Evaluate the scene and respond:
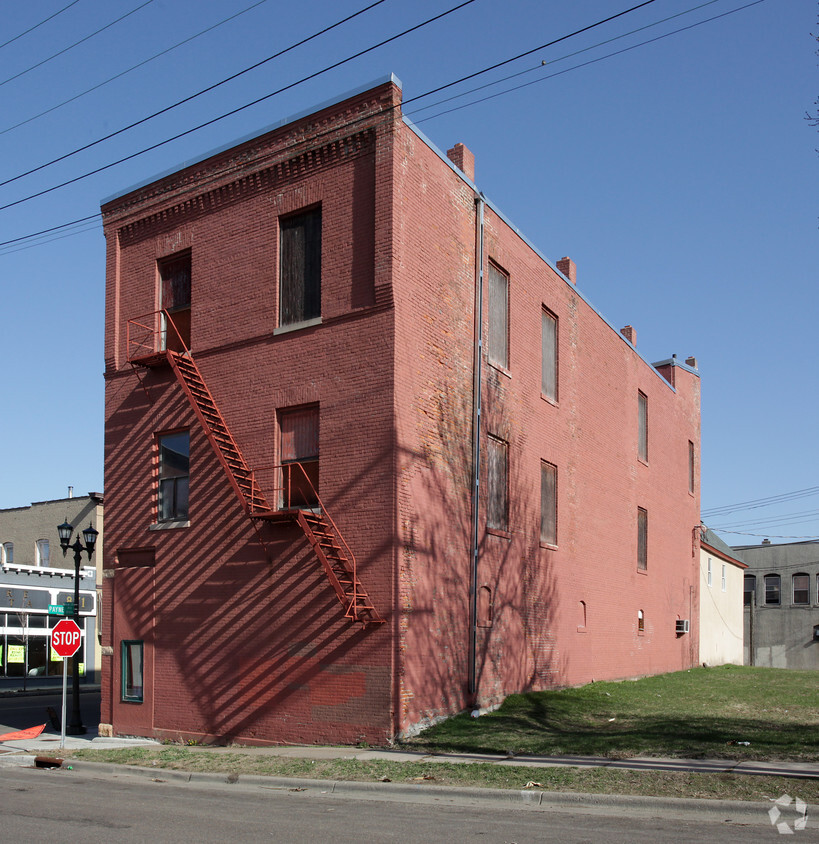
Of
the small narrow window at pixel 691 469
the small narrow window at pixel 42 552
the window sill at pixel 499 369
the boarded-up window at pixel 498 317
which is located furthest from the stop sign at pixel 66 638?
the small narrow window at pixel 42 552

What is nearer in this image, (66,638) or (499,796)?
(499,796)

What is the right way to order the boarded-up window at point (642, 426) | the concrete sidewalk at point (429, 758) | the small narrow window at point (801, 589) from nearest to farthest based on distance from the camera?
1. the concrete sidewalk at point (429, 758)
2. the boarded-up window at point (642, 426)
3. the small narrow window at point (801, 589)

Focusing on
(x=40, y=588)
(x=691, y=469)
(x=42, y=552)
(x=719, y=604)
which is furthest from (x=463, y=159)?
(x=42, y=552)

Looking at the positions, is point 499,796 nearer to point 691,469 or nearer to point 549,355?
point 549,355

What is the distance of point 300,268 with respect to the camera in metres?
19.3

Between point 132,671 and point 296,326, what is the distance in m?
8.42

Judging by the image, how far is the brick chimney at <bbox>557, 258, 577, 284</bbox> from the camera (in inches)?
1099

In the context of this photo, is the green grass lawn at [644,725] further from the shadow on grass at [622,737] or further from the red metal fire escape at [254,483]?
the red metal fire escape at [254,483]

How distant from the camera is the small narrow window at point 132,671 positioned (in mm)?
20734

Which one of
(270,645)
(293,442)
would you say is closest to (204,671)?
(270,645)

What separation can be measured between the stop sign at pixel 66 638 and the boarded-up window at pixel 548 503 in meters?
10.7

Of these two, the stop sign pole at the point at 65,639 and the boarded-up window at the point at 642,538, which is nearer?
the stop sign pole at the point at 65,639

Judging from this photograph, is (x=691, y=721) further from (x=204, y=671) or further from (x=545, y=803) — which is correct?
(x=204, y=671)

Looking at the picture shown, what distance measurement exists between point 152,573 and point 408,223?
9.19 m
